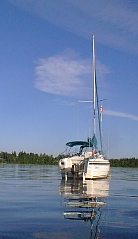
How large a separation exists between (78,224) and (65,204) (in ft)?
18.8

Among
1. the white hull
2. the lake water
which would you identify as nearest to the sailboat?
the white hull

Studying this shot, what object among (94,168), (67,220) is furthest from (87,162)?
(67,220)

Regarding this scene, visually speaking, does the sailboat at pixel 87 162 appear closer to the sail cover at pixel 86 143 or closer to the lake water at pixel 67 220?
the sail cover at pixel 86 143

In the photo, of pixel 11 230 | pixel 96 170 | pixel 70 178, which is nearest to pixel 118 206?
pixel 11 230

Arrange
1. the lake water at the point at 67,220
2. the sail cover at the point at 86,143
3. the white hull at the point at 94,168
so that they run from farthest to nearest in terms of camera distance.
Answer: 1. the sail cover at the point at 86,143
2. the white hull at the point at 94,168
3. the lake water at the point at 67,220

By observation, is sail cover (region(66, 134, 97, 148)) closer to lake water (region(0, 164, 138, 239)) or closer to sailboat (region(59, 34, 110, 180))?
sailboat (region(59, 34, 110, 180))

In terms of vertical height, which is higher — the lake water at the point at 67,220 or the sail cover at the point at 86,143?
the sail cover at the point at 86,143

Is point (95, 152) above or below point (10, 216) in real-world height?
above

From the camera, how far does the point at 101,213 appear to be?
48.8 feet

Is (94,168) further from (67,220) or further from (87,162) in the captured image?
(67,220)

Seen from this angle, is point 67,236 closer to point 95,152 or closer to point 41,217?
point 41,217

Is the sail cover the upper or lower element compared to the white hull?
upper

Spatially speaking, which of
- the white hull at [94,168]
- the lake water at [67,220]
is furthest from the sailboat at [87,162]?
the lake water at [67,220]

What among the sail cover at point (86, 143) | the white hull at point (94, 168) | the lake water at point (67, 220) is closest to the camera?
the lake water at point (67, 220)
